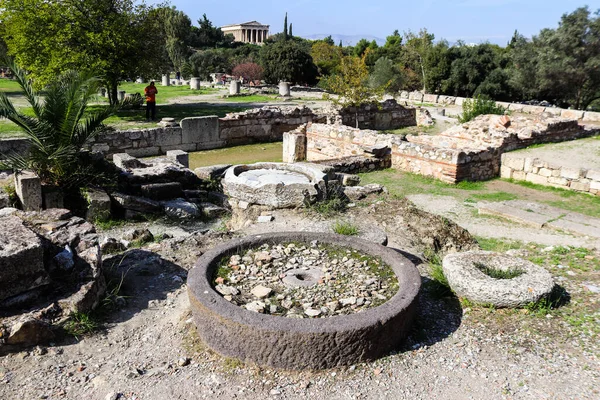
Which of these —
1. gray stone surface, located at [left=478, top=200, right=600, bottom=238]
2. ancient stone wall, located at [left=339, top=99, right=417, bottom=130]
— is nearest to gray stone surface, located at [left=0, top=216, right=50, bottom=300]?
gray stone surface, located at [left=478, top=200, right=600, bottom=238]

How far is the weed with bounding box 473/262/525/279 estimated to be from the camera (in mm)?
5246

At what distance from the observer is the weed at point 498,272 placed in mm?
5246

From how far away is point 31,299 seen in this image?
14.9 feet

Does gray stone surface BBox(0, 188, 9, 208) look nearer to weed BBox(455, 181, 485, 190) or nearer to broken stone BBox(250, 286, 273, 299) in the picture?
broken stone BBox(250, 286, 273, 299)

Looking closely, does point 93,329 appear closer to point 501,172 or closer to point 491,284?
point 491,284

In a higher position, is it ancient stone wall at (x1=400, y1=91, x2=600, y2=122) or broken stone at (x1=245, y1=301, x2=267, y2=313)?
ancient stone wall at (x1=400, y1=91, x2=600, y2=122)

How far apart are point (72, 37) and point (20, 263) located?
1598 cm

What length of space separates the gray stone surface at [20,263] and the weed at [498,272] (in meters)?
4.34

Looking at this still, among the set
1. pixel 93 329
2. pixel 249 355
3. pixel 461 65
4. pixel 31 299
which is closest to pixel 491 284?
pixel 249 355

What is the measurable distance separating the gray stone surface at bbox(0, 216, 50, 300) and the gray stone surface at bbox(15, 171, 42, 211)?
309 cm

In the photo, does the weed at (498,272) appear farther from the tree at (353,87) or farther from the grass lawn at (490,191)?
the tree at (353,87)

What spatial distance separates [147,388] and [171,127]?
13.2 m

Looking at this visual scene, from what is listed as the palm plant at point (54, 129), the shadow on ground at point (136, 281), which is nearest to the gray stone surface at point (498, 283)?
the shadow on ground at point (136, 281)

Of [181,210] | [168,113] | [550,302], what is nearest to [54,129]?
[181,210]
